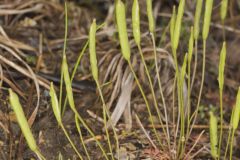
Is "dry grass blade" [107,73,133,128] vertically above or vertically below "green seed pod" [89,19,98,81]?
below

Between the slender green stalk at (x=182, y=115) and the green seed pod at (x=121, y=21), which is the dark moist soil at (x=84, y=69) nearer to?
the slender green stalk at (x=182, y=115)

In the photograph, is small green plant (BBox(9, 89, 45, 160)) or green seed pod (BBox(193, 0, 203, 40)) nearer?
small green plant (BBox(9, 89, 45, 160))

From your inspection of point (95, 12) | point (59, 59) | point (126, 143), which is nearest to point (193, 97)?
point (126, 143)

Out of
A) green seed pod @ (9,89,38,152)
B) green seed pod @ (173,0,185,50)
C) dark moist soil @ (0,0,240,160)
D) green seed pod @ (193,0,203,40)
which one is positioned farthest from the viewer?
dark moist soil @ (0,0,240,160)

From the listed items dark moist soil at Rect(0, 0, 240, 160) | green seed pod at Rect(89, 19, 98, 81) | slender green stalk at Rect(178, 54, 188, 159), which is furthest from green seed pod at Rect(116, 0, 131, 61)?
dark moist soil at Rect(0, 0, 240, 160)

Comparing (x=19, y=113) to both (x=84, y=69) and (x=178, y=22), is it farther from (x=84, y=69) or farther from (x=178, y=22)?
(x=84, y=69)

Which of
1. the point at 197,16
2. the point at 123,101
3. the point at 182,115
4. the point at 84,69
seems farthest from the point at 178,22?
the point at 84,69

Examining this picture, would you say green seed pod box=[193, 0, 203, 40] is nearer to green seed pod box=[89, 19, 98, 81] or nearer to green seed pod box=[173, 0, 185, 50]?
green seed pod box=[173, 0, 185, 50]

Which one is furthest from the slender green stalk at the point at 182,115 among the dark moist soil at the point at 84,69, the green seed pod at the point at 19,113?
the green seed pod at the point at 19,113
